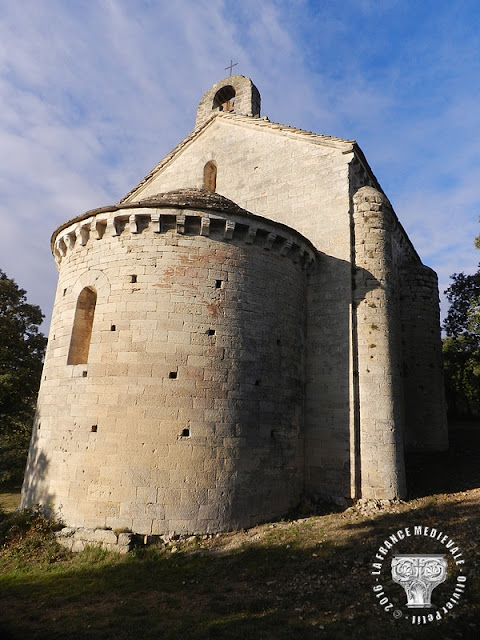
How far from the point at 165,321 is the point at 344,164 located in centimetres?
727

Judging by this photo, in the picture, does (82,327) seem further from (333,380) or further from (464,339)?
(464,339)

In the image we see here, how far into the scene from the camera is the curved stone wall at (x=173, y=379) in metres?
7.47

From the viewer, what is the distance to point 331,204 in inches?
441

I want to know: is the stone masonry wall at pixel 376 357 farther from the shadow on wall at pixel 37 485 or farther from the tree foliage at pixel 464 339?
the shadow on wall at pixel 37 485

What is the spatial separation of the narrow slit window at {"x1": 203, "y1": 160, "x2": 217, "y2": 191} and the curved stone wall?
5.38 meters

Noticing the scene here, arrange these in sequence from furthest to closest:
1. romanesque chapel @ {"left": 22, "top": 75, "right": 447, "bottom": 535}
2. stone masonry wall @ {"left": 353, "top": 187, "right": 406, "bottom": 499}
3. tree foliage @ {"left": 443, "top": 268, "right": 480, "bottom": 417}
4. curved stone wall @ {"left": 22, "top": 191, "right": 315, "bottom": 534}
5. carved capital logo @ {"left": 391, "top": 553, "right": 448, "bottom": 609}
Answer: tree foliage @ {"left": 443, "top": 268, "right": 480, "bottom": 417} < stone masonry wall @ {"left": 353, "top": 187, "right": 406, "bottom": 499} < romanesque chapel @ {"left": 22, "top": 75, "right": 447, "bottom": 535} < curved stone wall @ {"left": 22, "top": 191, "right": 315, "bottom": 534} < carved capital logo @ {"left": 391, "top": 553, "right": 448, "bottom": 609}

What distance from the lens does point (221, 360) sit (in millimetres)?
8227

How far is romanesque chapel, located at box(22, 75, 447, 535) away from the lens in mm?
7574

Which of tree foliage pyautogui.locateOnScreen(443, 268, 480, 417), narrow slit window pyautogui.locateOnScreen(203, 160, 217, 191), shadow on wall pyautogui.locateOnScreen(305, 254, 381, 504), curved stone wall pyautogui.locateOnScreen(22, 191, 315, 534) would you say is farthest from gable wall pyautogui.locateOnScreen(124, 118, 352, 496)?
tree foliage pyautogui.locateOnScreen(443, 268, 480, 417)

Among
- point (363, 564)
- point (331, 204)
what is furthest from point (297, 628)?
point (331, 204)

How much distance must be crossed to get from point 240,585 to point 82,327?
6.34m

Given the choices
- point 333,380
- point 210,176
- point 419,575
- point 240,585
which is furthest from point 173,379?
point 210,176

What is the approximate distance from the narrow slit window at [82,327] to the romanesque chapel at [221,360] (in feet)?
0.11

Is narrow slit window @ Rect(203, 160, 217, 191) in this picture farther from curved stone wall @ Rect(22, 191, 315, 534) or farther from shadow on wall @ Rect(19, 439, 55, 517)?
shadow on wall @ Rect(19, 439, 55, 517)
